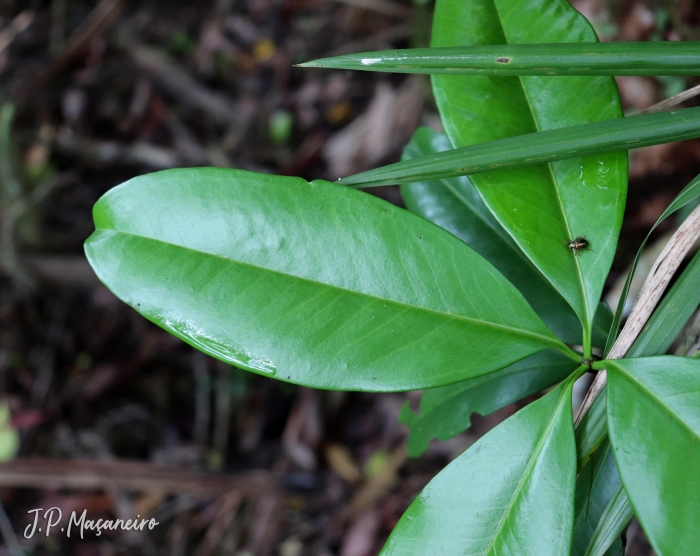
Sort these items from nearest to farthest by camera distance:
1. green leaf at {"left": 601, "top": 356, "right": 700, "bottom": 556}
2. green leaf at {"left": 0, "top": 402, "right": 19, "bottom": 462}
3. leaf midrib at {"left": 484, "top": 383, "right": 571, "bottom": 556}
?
green leaf at {"left": 601, "top": 356, "right": 700, "bottom": 556}, leaf midrib at {"left": 484, "top": 383, "right": 571, "bottom": 556}, green leaf at {"left": 0, "top": 402, "right": 19, "bottom": 462}

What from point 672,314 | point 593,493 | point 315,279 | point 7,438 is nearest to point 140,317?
point 7,438

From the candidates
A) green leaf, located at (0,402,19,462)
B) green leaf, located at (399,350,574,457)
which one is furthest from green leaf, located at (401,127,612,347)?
green leaf, located at (0,402,19,462)

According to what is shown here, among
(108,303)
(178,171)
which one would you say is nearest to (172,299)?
(178,171)

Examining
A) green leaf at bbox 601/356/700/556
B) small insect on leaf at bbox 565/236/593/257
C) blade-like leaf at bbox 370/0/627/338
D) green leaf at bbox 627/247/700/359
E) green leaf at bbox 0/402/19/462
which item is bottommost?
green leaf at bbox 0/402/19/462

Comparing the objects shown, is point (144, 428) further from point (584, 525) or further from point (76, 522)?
point (584, 525)

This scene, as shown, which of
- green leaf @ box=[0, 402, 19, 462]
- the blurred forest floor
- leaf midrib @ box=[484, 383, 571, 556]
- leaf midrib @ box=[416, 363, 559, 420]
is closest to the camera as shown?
leaf midrib @ box=[484, 383, 571, 556]

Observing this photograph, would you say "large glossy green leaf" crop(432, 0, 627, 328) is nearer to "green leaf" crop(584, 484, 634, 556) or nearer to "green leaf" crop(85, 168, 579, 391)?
"green leaf" crop(85, 168, 579, 391)
